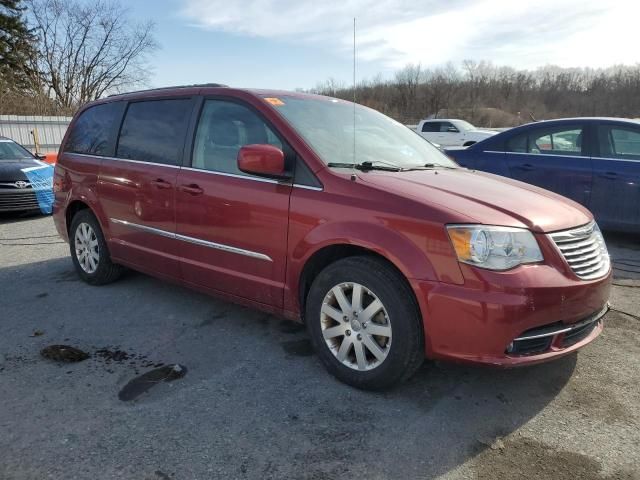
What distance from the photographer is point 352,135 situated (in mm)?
3654

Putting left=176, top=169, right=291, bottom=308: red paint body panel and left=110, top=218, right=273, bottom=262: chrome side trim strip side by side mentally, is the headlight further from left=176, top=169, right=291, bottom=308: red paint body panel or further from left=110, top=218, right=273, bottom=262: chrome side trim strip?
left=110, top=218, right=273, bottom=262: chrome side trim strip

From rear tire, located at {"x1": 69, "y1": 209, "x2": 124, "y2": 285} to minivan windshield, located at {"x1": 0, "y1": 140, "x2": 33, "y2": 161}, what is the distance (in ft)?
18.3

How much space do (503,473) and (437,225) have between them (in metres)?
1.19

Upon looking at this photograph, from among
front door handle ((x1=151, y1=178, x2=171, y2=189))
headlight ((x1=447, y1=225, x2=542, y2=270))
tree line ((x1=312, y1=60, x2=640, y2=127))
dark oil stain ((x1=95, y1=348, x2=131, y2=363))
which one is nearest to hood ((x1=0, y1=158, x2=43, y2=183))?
front door handle ((x1=151, y1=178, x2=171, y2=189))

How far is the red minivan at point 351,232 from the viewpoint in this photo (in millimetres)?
2588

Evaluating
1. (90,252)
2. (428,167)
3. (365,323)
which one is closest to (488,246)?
(365,323)

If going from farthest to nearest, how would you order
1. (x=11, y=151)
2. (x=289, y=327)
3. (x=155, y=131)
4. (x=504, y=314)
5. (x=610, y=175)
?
(x=11, y=151)
(x=610, y=175)
(x=155, y=131)
(x=289, y=327)
(x=504, y=314)

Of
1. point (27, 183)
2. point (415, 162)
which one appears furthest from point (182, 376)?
point (27, 183)

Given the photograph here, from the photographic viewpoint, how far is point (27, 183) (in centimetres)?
859

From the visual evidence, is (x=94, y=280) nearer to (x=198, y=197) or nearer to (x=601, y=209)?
(x=198, y=197)

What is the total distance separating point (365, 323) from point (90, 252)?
3.20 meters

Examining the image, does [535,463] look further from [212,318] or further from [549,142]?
[549,142]

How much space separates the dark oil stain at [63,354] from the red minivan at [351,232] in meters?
0.91

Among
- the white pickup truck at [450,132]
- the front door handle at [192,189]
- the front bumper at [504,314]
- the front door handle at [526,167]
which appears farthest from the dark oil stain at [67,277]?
the white pickup truck at [450,132]
